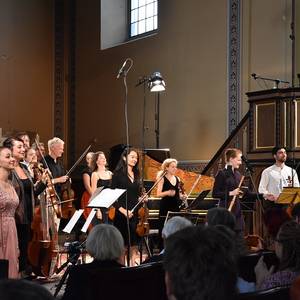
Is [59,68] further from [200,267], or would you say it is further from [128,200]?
[200,267]

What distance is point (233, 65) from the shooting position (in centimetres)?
1098

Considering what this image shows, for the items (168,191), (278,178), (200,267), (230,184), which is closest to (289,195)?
(230,184)

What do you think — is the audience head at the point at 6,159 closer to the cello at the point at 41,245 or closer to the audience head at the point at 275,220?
the cello at the point at 41,245

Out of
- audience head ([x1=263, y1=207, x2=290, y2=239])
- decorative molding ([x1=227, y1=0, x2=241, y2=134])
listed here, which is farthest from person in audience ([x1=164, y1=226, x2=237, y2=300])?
decorative molding ([x1=227, y1=0, x2=241, y2=134])

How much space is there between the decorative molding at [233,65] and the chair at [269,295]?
843 centimetres

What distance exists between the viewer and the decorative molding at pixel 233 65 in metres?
10.9

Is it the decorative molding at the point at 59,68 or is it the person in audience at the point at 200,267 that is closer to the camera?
the person in audience at the point at 200,267

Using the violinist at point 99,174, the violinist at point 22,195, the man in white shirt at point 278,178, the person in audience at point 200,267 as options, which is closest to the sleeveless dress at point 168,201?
the violinist at point 99,174

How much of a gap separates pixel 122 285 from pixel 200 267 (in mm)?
1517

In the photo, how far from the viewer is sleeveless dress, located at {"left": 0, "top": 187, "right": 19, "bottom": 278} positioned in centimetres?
449

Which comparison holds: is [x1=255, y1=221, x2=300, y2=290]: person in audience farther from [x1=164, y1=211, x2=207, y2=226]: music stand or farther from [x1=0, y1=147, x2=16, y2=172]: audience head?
[x1=164, y1=211, x2=207, y2=226]: music stand

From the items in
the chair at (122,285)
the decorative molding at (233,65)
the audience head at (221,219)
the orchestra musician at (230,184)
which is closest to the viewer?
the chair at (122,285)

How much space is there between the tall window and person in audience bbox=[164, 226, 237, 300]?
12.0m

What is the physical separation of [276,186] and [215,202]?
4.15 feet
